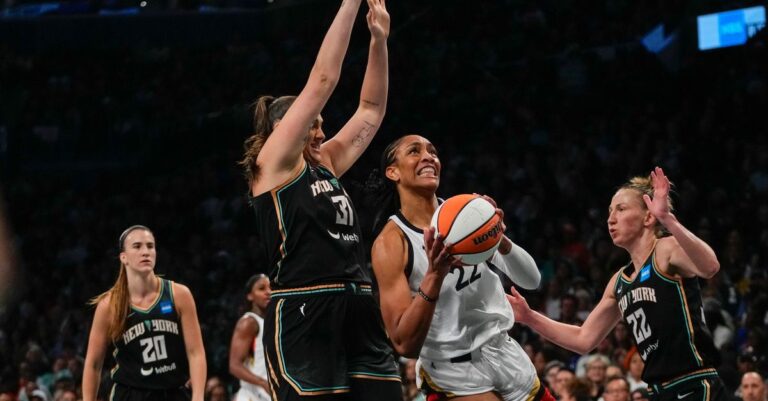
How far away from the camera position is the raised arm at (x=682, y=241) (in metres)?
4.92

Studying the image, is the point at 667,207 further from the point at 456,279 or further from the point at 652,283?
the point at 456,279

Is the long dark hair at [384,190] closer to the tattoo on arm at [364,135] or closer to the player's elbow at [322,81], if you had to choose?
the tattoo on arm at [364,135]

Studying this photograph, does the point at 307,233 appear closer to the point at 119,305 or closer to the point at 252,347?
the point at 119,305

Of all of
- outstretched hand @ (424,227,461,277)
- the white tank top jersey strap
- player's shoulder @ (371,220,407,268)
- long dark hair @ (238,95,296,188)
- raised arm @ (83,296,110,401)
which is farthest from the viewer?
the white tank top jersey strap

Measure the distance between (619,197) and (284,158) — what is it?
193 cm

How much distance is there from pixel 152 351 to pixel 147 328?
16cm

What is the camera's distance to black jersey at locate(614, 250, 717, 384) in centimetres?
516

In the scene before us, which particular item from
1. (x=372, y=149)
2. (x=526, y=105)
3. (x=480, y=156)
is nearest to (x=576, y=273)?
(x=480, y=156)

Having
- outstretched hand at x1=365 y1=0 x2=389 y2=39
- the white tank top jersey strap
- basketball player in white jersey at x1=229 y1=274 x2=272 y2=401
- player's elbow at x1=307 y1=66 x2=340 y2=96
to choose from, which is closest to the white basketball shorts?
player's elbow at x1=307 y1=66 x2=340 y2=96

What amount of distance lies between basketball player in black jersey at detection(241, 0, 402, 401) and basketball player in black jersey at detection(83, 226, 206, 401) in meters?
2.84

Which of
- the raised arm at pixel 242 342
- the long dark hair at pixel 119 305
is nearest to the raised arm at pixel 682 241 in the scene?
the long dark hair at pixel 119 305

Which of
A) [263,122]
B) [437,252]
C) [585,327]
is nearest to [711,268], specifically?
[585,327]

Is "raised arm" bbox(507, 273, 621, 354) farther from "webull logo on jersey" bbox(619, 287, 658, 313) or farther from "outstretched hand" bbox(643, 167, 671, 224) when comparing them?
"outstretched hand" bbox(643, 167, 671, 224)

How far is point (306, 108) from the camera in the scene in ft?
14.5
